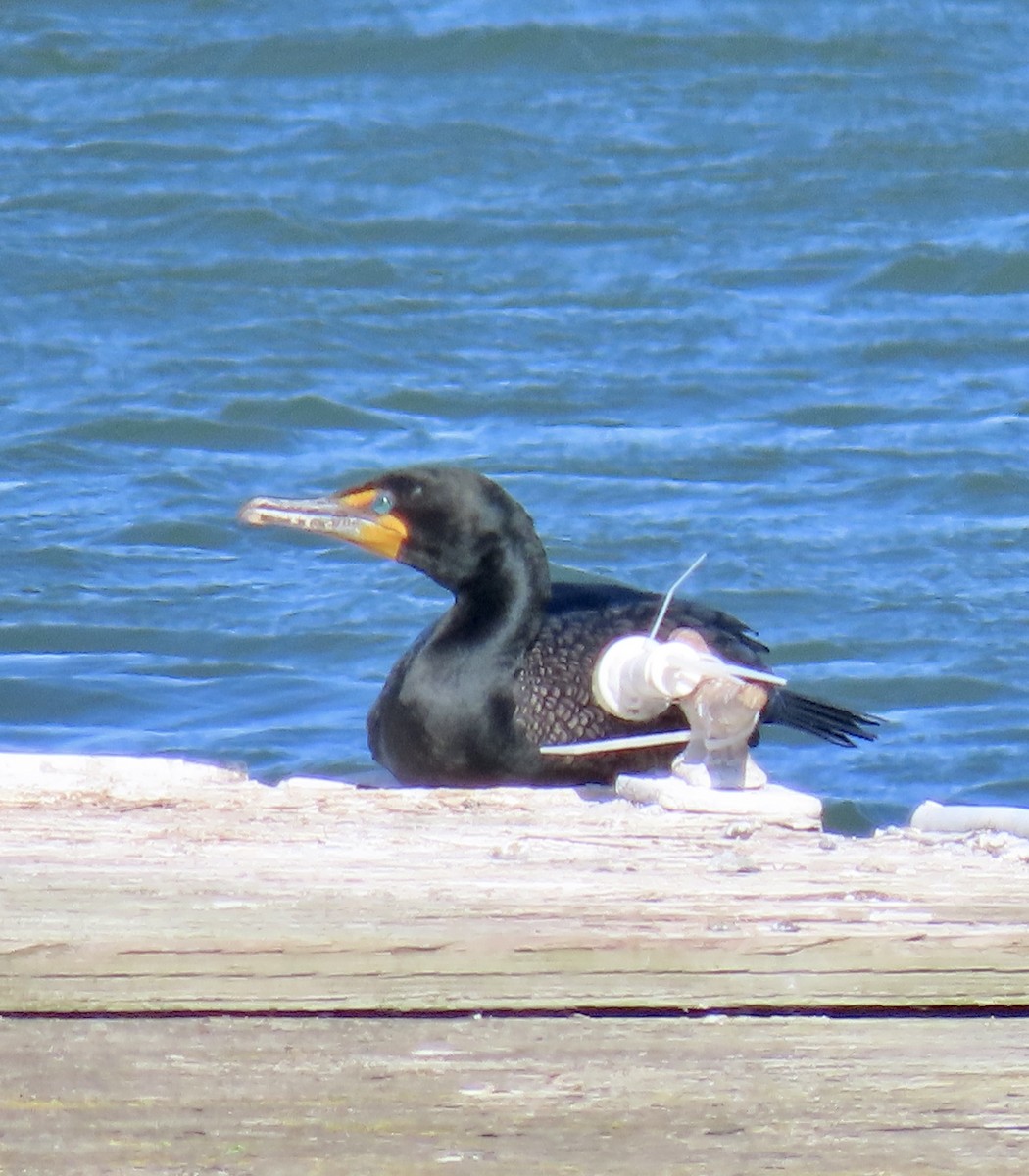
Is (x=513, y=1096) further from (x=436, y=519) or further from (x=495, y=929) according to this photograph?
(x=436, y=519)

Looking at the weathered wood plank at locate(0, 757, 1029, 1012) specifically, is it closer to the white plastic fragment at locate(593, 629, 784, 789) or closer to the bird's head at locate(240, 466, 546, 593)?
the white plastic fragment at locate(593, 629, 784, 789)

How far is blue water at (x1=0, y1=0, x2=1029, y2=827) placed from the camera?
7.70 metres

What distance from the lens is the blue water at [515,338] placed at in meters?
7.70

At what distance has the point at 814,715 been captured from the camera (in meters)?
5.68

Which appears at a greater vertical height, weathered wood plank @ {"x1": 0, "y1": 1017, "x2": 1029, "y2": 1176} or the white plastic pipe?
weathered wood plank @ {"x1": 0, "y1": 1017, "x2": 1029, "y2": 1176}

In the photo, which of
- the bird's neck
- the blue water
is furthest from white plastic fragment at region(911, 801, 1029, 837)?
the blue water

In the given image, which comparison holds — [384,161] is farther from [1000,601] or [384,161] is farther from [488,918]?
[488,918]

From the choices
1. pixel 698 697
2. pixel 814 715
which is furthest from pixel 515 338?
pixel 698 697

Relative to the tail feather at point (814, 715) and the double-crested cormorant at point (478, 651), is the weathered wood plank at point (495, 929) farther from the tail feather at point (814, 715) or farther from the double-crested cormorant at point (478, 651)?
the tail feather at point (814, 715)

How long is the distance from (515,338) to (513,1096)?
8392 millimetres

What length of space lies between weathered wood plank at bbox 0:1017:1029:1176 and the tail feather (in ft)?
12.2

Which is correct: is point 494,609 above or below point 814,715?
above

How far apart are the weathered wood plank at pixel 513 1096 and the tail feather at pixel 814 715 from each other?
372 centimetres

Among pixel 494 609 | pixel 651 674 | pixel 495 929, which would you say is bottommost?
pixel 494 609
